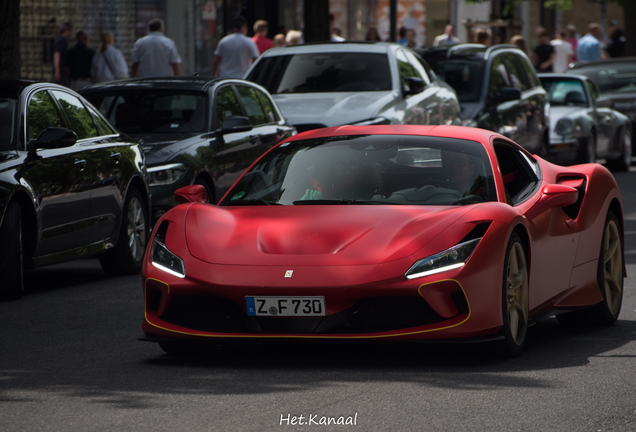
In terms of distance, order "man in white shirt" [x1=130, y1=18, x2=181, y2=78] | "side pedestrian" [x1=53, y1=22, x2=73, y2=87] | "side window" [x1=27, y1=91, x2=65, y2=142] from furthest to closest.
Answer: "side pedestrian" [x1=53, y1=22, x2=73, y2=87] < "man in white shirt" [x1=130, y1=18, x2=181, y2=78] < "side window" [x1=27, y1=91, x2=65, y2=142]

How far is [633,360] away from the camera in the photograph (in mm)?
6223

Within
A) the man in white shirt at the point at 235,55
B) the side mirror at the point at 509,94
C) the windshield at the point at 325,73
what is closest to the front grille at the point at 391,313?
the windshield at the point at 325,73

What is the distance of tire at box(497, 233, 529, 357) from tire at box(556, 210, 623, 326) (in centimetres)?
109

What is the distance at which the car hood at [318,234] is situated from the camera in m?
5.86

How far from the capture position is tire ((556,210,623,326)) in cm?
730

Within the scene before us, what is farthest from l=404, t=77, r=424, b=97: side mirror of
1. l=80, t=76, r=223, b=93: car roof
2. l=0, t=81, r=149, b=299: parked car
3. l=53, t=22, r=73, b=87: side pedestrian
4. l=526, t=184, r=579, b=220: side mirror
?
l=53, t=22, r=73, b=87: side pedestrian

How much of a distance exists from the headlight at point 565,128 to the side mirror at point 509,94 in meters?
2.64

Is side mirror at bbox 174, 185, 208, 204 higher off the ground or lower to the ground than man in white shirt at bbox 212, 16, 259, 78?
lower

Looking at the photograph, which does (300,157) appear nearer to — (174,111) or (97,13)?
(174,111)

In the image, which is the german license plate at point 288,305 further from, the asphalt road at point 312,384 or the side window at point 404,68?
the side window at point 404,68

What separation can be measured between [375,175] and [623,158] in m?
14.2

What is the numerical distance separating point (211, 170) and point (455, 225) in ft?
19.2

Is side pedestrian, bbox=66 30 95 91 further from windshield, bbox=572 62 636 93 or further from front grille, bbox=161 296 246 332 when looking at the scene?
front grille, bbox=161 296 246 332

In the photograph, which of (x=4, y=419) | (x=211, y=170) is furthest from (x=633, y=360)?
(x=211, y=170)
